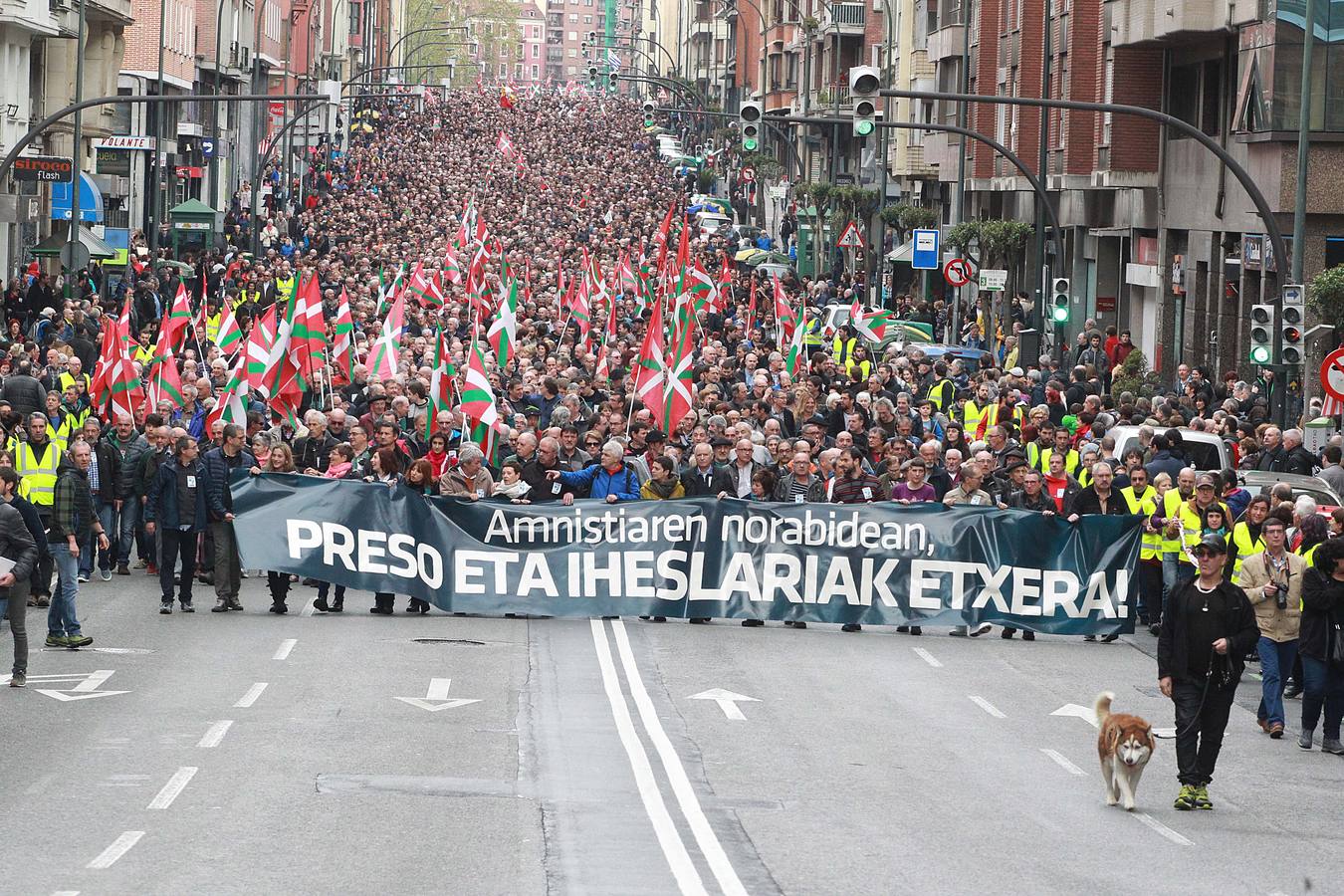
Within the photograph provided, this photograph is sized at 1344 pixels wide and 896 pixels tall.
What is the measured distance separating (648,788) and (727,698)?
338cm

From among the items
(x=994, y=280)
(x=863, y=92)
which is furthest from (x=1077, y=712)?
(x=994, y=280)

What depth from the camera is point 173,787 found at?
12.1 m

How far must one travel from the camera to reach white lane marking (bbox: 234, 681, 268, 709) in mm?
14859

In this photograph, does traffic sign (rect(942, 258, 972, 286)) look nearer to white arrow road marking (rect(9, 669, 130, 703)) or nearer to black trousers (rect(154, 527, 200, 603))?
black trousers (rect(154, 527, 200, 603))

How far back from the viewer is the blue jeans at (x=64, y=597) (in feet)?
57.1

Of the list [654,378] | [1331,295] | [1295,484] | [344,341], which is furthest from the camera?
[344,341]

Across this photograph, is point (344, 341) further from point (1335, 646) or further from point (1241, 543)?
point (1335, 646)

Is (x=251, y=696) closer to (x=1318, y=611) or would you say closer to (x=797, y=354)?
(x=1318, y=611)

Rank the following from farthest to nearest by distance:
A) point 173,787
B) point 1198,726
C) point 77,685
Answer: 1. point 77,685
2. point 1198,726
3. point 173,787

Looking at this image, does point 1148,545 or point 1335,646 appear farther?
point 1148,545

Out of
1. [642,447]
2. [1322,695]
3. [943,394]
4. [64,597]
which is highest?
[943,394]

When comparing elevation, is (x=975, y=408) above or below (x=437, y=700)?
above

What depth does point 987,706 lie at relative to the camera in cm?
1605

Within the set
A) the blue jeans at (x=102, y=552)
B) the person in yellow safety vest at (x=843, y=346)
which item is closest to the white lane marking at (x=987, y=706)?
the blue jeans at (x=102, y=552)
